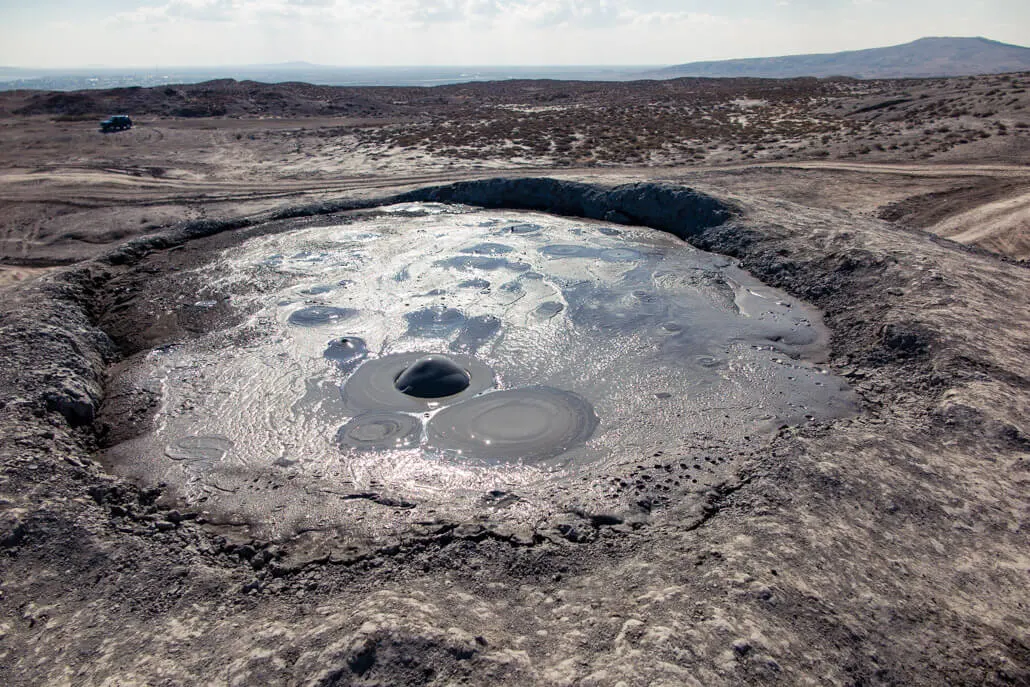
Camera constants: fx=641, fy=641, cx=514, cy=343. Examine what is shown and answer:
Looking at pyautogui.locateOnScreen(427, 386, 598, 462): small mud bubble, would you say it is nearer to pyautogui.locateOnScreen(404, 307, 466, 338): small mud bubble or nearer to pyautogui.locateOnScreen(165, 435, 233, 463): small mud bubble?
pyautogui.locateOnScreen(404, 307, 466, 338): small mud bubble

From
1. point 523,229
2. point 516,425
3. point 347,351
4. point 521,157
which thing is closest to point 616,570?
point 516,425

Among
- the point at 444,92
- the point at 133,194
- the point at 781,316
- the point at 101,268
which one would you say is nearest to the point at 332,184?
the point at 133,194

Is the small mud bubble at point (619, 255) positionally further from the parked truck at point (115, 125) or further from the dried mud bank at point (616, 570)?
the parked truck at point (115, 125)

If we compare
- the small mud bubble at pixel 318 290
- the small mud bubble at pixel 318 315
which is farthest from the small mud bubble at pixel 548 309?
the small mud bubble at pixel 318 290

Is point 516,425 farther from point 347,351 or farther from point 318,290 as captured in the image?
point 318,290

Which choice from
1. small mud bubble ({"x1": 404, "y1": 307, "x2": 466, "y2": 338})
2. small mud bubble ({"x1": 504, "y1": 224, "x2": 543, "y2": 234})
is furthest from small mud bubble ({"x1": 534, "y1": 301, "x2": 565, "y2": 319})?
small mud bubble ({"x1": 504, "y1": 224, "x2": 543, "y2": 234})

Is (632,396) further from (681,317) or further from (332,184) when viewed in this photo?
(332,184)

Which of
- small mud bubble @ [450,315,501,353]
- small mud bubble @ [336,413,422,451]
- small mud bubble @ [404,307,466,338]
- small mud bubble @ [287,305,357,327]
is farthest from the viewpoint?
small mud bubble @ [287,305,357,327]

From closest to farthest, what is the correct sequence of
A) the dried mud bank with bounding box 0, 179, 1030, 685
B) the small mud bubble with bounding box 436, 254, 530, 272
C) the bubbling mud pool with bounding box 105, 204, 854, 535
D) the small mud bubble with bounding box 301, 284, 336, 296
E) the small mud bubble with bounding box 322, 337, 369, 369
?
the dried mud bank with bounding box 0, 179, 1030, 685, the bubbling mud pool with bounding box 105, 204, 854, 535, the small mud bubble with bounding box 322, 337, 369, 369, the small mud bubble with bounding box 301, 284, 336, 296, the small mud bubble with bounding box 436, 254, 530, 272
